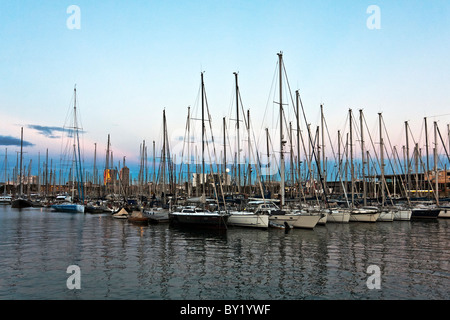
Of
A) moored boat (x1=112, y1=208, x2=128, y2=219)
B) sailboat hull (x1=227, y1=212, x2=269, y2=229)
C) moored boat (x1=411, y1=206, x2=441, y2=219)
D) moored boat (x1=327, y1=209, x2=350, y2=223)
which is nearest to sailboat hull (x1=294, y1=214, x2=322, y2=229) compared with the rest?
sailboat hull (x1=227, y1=212, x2=269, y2=229)

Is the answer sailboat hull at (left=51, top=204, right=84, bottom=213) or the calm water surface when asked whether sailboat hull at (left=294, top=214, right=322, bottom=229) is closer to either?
the calm water surface

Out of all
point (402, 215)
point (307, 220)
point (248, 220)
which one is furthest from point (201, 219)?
point (402, 215)

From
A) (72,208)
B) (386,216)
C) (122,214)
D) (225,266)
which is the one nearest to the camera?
(225,266)

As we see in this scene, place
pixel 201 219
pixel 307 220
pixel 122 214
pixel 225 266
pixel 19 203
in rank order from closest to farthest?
1. pixel 225 266
2. pixel 201 219
3. pixel 307 220
4. pixel 122 214
5. pixel 19 203

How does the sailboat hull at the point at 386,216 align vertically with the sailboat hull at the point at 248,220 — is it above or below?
below

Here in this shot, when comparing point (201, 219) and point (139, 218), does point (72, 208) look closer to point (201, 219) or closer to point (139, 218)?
point (139, 218)

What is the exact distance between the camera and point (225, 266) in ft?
68.2

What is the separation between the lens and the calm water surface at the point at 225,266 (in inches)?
609

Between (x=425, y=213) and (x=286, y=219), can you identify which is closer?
(x=286, y=219)

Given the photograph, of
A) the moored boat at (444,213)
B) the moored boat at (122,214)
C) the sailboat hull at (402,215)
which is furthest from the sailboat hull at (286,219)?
the moored boat at (444,213)

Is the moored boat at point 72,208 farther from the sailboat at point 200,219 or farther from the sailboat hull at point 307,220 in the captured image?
the sailboat hull at point 307,220

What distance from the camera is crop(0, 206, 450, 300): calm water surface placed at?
15.5 meters

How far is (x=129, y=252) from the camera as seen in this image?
25844mm
